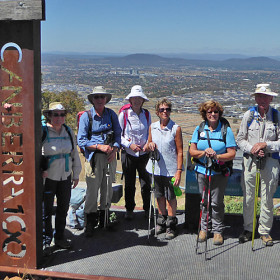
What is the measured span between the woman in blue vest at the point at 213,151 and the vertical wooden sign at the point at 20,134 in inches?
77.4

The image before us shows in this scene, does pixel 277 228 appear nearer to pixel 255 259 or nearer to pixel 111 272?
pixel 255 259

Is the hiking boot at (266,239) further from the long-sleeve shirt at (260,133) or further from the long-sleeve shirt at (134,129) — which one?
the long-sleeve shirt at (134,129)

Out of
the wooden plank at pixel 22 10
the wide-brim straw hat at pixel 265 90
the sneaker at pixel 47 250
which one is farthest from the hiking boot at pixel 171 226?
the wooden plank at pixel 22 10

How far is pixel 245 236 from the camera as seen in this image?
5.09 m

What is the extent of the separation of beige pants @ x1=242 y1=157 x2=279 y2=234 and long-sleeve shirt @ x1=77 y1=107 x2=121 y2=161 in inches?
68.3

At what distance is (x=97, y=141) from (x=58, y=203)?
3.07 ft

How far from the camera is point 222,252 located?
4840mm

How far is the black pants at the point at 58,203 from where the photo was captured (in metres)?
4.66

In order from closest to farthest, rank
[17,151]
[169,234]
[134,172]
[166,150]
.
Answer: [17,151] → [166,150] → [169,234] → [134,172]

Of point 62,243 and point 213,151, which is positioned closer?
point 213,151

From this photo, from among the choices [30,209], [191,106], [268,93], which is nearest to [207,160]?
[268,93]

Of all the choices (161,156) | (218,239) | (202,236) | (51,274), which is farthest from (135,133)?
(51,274)

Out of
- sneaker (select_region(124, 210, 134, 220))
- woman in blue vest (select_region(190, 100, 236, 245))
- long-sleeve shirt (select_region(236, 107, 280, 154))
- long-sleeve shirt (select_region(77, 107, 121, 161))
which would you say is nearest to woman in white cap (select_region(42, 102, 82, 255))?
long-sleeve shirt (select_region(77, 107, 121, 161))

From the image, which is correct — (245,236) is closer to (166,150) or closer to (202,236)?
(202,236)
